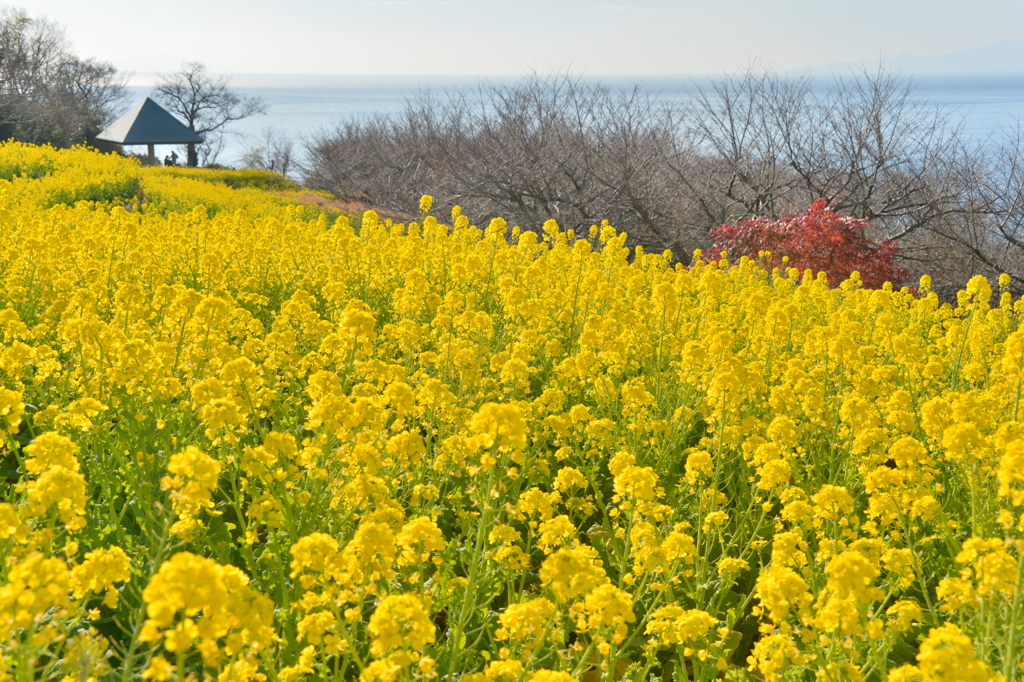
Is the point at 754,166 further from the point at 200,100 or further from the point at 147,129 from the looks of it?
the point at 200,100

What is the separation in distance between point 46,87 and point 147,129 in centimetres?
1782

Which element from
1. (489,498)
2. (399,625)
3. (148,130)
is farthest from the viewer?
(148,130)

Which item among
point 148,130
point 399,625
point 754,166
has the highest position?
point 148,130

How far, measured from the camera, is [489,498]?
258 centimetres

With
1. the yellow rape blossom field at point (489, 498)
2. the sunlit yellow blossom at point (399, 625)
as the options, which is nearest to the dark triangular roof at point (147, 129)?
the yellow rape blossom field at point (489, 498)

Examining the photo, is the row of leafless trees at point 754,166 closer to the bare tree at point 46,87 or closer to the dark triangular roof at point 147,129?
the dark triangular roof at point 147,129

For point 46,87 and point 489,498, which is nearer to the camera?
point 489,498

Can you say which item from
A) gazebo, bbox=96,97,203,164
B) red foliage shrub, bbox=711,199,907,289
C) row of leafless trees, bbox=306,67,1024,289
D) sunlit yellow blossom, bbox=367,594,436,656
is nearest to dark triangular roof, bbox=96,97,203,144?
gazebo, bbox=96,97,203,164

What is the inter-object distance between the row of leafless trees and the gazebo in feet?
71.7

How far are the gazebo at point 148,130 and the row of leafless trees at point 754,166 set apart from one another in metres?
21.8

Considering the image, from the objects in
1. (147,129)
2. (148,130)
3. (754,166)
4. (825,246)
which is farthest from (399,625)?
(147,129)

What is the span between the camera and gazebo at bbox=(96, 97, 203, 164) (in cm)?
3584

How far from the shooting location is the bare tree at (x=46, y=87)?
41.0m

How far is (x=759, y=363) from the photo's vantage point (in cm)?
458
